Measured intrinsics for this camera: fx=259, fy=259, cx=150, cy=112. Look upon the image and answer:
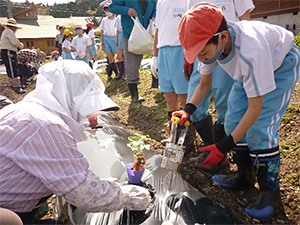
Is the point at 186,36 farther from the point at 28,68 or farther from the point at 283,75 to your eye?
the point at 28,68

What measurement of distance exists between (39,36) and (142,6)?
30185 mm

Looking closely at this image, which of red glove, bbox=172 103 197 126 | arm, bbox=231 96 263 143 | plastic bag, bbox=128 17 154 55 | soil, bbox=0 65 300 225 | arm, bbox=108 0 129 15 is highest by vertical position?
arm, bbox=108 0 129 15

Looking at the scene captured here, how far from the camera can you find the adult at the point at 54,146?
116 cm

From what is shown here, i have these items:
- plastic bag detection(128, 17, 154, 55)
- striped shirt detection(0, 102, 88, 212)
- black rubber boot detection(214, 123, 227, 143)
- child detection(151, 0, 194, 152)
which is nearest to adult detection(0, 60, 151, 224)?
striped shirt detection(0, 102, 88, 212)

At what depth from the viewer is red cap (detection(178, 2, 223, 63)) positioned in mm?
1350

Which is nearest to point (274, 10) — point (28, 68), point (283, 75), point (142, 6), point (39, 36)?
point (142, 6)

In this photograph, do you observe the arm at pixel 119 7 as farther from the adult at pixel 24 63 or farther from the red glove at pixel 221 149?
the adult at pixel 24 63

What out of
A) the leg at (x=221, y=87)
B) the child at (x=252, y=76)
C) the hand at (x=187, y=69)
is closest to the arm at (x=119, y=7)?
the hand at (x=187, y=69)

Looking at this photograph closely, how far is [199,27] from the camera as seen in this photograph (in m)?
1.34

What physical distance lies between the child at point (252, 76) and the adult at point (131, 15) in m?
2.52

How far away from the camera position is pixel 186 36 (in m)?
1.38

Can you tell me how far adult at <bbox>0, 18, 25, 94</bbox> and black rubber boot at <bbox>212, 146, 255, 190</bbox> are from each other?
616 centimetres

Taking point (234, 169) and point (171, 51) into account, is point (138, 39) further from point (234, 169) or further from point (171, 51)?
point (234, 169)

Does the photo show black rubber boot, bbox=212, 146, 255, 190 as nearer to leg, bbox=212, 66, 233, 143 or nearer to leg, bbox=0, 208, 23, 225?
leg, bbox=212, 66, 233, 143
